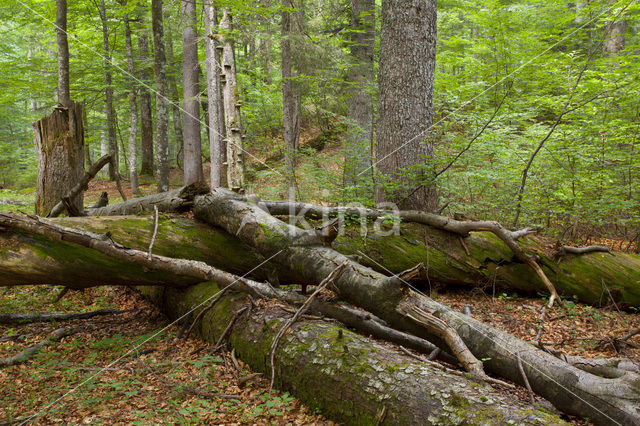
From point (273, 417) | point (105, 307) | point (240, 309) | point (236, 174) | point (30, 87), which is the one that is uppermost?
point (30, 87)

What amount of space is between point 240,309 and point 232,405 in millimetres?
1117

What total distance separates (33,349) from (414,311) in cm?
381

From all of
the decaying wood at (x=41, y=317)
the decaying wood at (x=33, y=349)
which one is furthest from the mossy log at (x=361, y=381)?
the decaying wood at (x=41, y=317)

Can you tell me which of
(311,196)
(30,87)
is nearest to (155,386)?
(311,196)

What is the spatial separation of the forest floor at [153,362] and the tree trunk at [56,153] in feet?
5.20

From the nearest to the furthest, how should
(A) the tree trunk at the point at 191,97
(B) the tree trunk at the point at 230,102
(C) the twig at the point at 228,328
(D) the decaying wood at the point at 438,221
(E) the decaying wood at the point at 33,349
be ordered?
(E) the decaying wood at the point at 33,349 < (C) the twig at the point at 228,328 < (D) the decaying wood at the point at 438,221 < (B) the tree trunk at the point at 230,102 < (A) the tree trunk at the point at 191,97

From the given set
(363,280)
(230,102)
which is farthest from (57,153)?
(363,280)

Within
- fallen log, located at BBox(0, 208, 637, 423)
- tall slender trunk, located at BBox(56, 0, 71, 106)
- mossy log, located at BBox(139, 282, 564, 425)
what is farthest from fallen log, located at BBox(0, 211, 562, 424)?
tall slender trunk, located at BBox(56, 0, 71, 106)

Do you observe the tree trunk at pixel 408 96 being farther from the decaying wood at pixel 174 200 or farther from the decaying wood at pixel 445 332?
the decaying wood at pixel 174 200

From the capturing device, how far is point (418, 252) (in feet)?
17.5

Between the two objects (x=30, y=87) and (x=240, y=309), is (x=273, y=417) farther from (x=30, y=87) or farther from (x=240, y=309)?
(x=30, y=87)

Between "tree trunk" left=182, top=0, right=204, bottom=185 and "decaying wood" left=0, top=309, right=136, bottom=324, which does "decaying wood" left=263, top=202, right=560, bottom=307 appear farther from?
"tree trunk" left=182, top=0, right=204, bottom=185

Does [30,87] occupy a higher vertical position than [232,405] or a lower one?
higher

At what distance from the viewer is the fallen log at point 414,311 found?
8.48 feet
